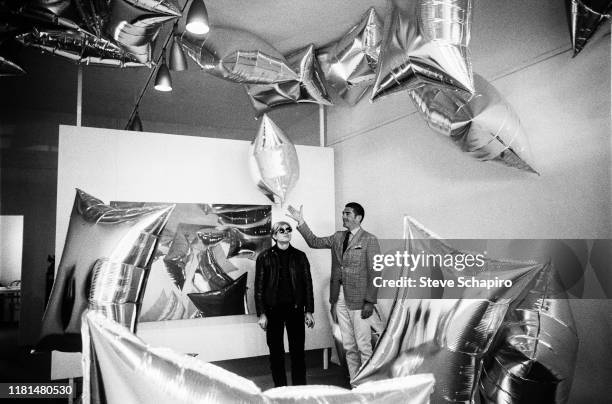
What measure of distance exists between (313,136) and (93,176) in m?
2.66

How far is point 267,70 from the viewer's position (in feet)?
10.7

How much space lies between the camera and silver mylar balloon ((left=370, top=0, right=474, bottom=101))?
213cm

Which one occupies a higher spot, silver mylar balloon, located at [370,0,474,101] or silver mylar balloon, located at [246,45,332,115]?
silver mylar balloon, located at [246,45,332,115]

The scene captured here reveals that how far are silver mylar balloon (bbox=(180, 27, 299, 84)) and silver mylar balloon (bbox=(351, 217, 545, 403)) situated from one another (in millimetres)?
2134

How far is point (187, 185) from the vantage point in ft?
13.2

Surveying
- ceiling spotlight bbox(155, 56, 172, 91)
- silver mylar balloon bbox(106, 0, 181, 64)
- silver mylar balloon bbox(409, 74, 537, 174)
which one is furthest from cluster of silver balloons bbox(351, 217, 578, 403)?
ceiling spotlight bbox(155, 56, 172, 91)

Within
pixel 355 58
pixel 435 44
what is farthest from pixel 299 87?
pixel 435 44

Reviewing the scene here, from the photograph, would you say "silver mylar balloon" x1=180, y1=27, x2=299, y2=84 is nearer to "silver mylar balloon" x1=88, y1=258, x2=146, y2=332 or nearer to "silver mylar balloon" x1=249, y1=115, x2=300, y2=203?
"silver mylar balloon" x1=249, y1=115, x2=300, y2=203

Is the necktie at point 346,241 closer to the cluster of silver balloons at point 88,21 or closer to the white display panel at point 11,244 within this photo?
the cluster of silver balloons at point 88,21

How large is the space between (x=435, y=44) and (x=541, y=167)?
104 cm

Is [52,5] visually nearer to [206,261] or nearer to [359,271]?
[206,261]

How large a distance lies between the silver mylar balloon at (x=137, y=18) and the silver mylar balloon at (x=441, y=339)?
173cm

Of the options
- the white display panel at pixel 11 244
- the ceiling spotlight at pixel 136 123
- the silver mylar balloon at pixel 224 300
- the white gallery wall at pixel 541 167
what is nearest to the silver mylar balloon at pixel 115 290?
the white gallery wall at pixel 541 167

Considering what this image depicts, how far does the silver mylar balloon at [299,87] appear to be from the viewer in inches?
139
